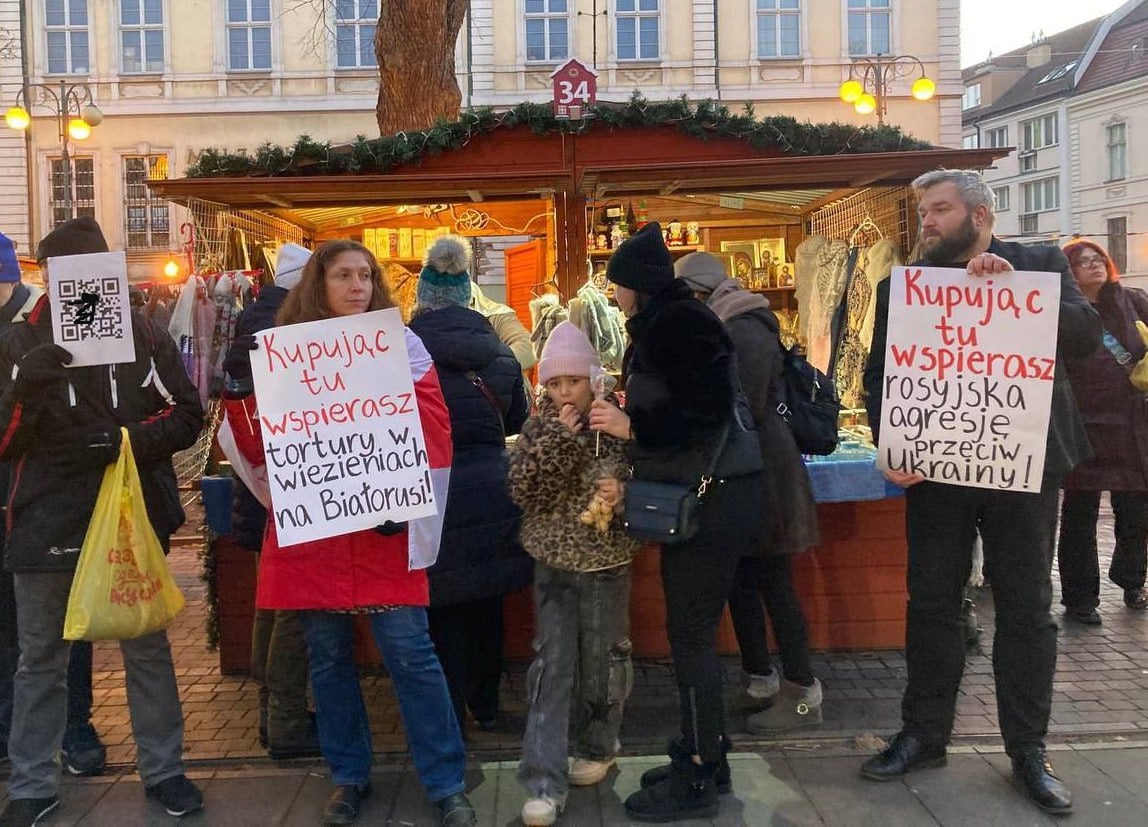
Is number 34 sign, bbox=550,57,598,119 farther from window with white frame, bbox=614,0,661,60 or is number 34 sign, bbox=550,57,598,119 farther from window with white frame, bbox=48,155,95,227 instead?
window with white frame, bbox=48,155,95,227

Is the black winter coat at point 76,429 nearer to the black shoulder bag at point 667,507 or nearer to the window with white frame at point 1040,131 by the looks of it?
the black shoulder bag at point 667,507

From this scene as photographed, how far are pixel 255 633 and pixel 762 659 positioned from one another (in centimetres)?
210

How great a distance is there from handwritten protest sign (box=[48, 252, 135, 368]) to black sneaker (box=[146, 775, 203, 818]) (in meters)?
1.49

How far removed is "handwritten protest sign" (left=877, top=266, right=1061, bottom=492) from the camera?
3.41 m

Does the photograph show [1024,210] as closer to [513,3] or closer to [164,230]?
[513,3]

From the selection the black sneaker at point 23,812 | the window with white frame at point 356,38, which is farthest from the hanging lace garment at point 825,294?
the window with white frame at point 356,38

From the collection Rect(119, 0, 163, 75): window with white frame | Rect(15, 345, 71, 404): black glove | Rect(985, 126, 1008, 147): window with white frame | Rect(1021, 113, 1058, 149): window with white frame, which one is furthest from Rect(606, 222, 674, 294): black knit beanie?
Rect(985, 126, 1008, 147): window with white frame

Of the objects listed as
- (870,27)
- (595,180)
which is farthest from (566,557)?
(870,27)

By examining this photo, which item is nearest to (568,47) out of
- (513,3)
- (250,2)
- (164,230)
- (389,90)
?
(513,3)

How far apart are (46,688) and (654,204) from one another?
556cm

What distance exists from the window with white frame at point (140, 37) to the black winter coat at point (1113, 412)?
80.4ft

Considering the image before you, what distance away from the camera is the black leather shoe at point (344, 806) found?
3.46 m

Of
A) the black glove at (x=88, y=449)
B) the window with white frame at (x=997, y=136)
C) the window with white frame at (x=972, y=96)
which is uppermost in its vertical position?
the window with white frame at (x=972, y=96)

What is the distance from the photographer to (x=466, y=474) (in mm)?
3896
